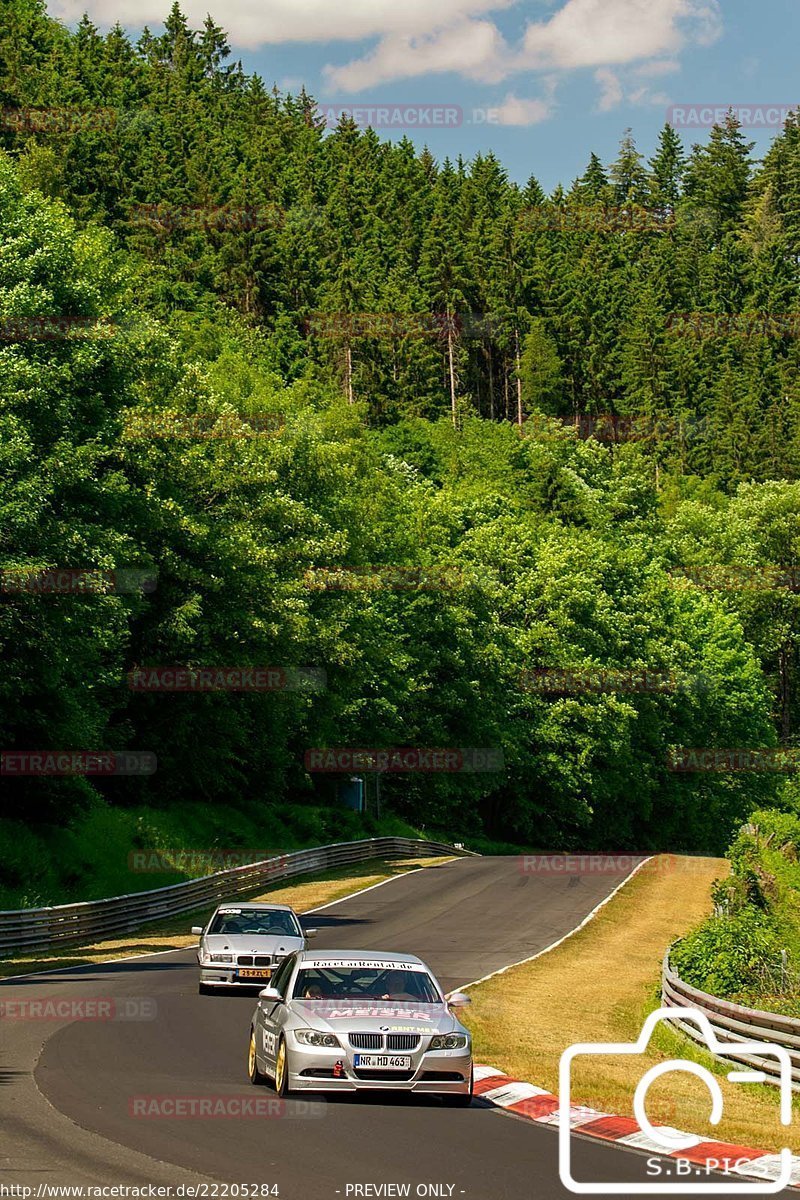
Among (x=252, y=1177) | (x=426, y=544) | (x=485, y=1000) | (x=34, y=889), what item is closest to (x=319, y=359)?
(x=426, y=544)

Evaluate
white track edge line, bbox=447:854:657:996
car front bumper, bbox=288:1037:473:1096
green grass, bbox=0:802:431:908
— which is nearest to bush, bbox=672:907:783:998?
white track edge line, bbox=447:854:657:996

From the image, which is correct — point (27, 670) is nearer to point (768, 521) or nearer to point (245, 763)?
point (245, 763)

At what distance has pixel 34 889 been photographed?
3791 cm

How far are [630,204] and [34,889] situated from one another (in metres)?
169
